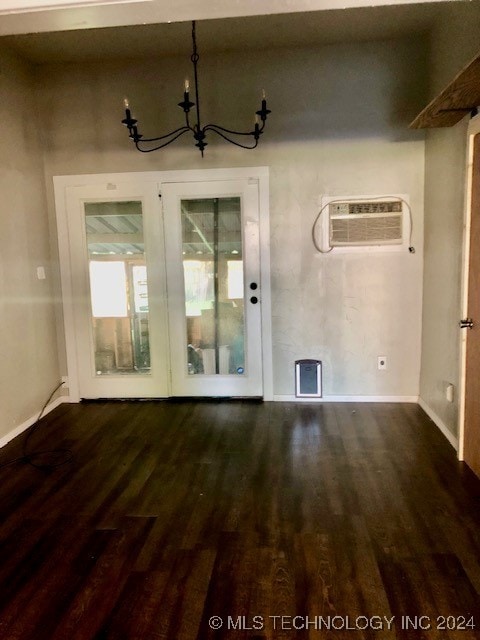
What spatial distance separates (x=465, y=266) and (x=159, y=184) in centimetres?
258

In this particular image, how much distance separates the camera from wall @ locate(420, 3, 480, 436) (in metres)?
Answer: 2.72

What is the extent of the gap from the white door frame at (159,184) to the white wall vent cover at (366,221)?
56 centimetres

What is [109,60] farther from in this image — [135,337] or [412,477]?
[412,477]

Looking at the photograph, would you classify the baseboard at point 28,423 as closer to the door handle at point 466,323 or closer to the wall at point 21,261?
the wall at point 21,261

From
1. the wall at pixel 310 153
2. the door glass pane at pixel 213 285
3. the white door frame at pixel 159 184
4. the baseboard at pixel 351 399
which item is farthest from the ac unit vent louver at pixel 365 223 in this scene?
the baseboard at pixel 351 399

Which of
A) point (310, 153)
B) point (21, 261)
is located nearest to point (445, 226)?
point (310, 153)

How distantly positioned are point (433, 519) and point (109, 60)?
166 inches

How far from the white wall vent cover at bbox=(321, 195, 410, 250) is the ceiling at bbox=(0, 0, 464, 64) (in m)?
1.26

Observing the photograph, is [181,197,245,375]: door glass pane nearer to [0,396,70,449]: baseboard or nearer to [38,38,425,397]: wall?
[38,38,425,397]: wall

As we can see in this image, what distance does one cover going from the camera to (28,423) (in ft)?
11.6

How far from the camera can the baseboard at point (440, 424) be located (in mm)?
2932

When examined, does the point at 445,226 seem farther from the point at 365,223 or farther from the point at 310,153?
the point at 310,153

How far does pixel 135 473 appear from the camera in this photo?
272 cm

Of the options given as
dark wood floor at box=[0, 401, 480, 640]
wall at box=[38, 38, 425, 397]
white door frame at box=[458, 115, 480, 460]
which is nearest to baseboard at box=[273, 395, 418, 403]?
wall at box=[38, 38, 425, 397]
